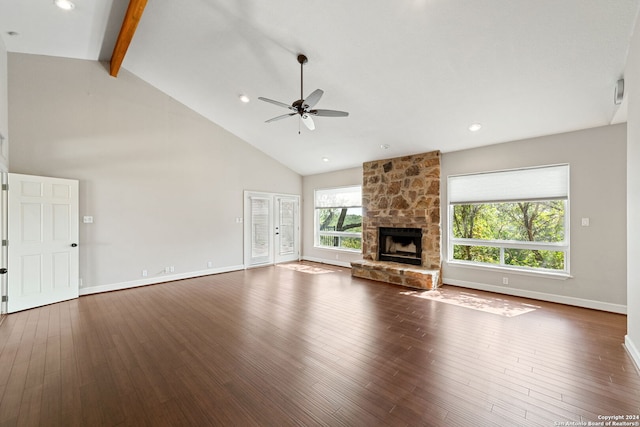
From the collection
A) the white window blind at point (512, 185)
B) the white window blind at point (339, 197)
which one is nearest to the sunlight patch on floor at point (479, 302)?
the white window blind at point (512, 185)

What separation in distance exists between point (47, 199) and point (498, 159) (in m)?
7.69

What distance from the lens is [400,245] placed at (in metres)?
6.18

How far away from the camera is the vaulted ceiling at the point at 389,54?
2.75 metres

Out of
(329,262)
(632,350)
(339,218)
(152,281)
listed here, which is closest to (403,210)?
(339,218)

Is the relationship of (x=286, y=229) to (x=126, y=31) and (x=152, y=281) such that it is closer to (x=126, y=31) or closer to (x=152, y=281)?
(x=152, y=281)

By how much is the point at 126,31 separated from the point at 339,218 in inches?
228

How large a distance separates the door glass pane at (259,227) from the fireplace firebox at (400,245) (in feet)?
10.4

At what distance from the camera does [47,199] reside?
164 inches

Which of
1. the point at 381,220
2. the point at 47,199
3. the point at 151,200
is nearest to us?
the point at 47,199

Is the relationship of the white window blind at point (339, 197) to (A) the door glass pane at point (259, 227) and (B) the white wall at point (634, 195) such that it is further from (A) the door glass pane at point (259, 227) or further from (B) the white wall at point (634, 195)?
(B) the white wall at point (634, 195)

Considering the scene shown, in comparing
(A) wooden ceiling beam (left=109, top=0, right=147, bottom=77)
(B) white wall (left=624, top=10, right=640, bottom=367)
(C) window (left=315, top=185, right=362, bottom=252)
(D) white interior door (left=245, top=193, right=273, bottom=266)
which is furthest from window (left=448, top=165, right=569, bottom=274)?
(A) wooden ceiling beam (left=109, top=0, right=147, bottom=77)

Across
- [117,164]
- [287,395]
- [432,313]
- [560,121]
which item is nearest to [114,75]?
[117,164]

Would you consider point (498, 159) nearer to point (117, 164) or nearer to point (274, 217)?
point (274, 217)

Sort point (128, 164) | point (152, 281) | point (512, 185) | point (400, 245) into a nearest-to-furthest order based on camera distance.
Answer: point (512, 185) < point (128, 164) < point (152, 281) < point (400, 245)
